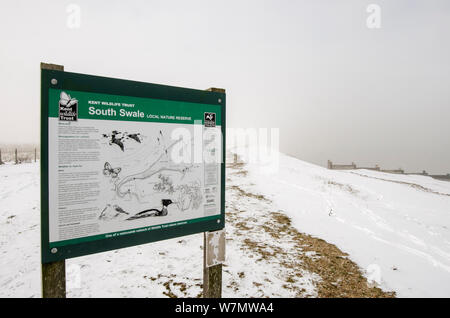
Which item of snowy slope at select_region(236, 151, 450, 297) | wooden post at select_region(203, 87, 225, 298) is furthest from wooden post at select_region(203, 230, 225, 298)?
snowy slope at select_region(236, 151, 450, 297)

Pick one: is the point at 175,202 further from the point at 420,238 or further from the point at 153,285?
the point at 420,238

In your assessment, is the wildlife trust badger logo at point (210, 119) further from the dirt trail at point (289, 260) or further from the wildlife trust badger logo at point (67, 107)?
the dirt trail at point (289, 260)

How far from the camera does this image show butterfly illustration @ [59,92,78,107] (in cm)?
231

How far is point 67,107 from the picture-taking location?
2.34 metres

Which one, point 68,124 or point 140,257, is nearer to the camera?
point 68,124

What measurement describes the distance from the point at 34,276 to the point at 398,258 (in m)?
7.77

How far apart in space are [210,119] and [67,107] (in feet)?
5.37

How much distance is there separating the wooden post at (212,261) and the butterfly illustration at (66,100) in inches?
66.7

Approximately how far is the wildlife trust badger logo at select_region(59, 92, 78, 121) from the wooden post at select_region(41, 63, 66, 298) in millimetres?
286

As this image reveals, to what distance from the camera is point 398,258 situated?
5719 millimetres

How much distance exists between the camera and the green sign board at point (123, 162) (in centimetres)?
230

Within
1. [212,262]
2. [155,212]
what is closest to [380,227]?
[212,262]
